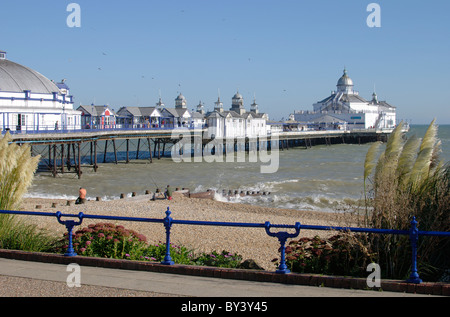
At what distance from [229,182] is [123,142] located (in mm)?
47410

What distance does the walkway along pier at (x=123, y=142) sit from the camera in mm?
40019

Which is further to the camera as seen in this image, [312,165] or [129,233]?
[312,165]

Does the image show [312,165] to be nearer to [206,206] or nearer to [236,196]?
[236,196]

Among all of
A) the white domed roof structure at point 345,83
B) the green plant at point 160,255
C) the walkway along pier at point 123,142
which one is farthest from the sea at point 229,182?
the white domed roof structure at point 345,83

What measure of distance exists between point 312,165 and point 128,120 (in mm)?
28071

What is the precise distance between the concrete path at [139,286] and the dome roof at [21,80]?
3821cm

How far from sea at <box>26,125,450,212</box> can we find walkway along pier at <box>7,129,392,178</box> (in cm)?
219

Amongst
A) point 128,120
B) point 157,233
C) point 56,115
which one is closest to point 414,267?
point 157,233

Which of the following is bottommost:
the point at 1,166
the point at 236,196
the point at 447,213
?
the point at 236,196

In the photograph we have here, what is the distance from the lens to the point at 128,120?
233ft

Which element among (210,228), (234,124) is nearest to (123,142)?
(234,124)

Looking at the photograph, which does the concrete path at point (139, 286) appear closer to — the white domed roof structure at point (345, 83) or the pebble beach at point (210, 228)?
the pebble beach at point (210, 228)

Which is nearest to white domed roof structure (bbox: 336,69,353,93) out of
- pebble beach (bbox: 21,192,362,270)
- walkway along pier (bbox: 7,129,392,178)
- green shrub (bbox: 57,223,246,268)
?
walkway along pier (bbox: 7,129,392,178)

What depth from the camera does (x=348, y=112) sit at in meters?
121
